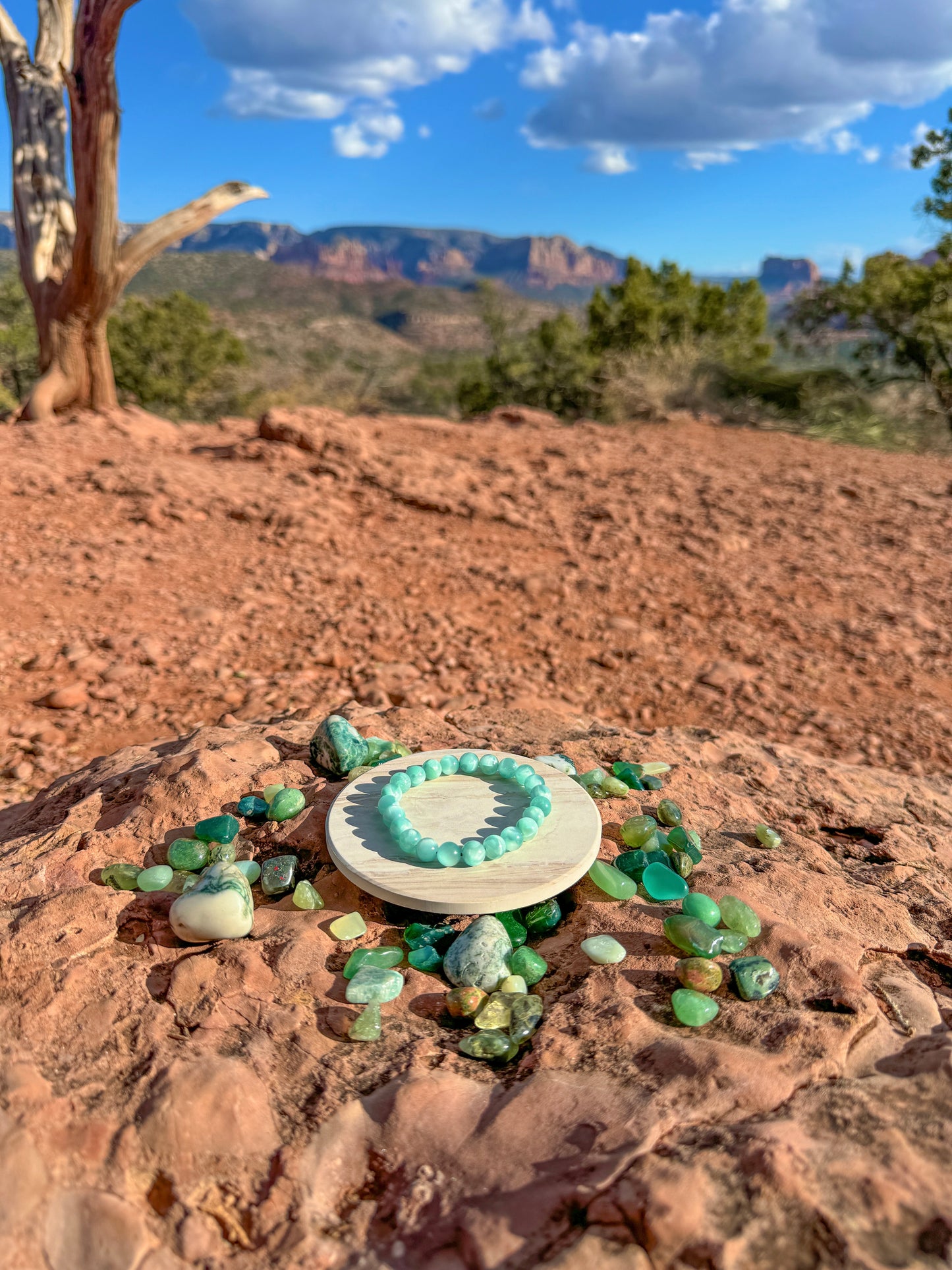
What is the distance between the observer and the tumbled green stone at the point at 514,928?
163 centimetres

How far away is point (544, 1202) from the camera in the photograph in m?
1.04

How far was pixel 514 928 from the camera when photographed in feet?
5.43

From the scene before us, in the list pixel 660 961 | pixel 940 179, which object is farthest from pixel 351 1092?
pixel 940 179

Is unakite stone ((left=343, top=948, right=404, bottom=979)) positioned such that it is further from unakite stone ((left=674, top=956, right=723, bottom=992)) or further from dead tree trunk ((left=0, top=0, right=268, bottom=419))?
dead tree trunk ((left=0, top=0, right=268, bottom=419))

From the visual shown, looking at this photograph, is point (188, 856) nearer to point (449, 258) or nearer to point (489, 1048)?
point (489, 1048)

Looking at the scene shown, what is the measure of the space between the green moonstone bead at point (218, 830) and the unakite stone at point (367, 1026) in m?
0.61

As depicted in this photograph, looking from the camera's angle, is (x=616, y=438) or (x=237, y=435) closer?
(x=237, y=435)

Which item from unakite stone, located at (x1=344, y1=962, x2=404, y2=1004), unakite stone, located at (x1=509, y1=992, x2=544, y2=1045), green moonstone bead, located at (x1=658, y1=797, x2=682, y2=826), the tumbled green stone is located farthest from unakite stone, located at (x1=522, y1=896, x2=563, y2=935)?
green moonstone bead, located at (x1=658, y1=797, x2=682, y2=826)

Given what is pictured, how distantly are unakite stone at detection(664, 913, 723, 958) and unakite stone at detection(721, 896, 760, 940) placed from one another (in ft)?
0.17

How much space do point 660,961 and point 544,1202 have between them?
599 mm

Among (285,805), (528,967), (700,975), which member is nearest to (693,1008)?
(700,975)

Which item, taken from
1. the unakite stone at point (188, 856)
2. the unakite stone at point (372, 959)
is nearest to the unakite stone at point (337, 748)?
the unakite stone at point (188, 856)

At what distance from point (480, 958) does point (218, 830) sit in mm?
732

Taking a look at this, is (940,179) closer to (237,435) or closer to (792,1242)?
(237,435)
